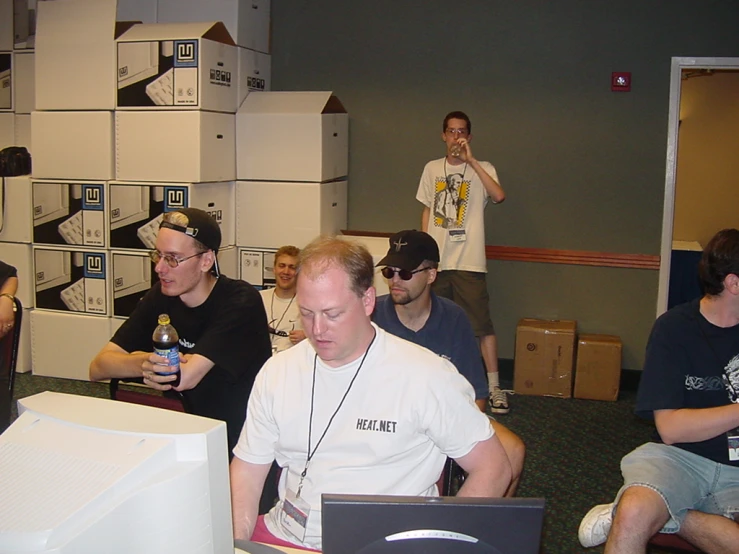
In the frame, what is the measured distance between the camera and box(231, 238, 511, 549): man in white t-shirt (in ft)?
5.74

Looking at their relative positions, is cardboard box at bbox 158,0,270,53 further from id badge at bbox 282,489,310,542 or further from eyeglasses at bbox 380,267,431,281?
id badge at bbox 282,489,310,542

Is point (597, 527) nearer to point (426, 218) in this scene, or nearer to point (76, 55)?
point (426, 218)

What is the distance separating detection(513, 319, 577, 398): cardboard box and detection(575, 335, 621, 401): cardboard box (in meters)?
0.07

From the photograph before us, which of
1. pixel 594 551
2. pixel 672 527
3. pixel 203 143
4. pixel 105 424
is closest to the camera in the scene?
pixel 105 424

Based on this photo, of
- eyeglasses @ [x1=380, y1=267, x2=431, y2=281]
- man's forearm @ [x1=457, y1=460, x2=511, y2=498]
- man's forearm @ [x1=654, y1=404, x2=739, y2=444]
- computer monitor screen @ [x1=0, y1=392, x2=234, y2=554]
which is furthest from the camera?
eyeglasses @ [x1=380, y1=267, x2=431, y2=281]

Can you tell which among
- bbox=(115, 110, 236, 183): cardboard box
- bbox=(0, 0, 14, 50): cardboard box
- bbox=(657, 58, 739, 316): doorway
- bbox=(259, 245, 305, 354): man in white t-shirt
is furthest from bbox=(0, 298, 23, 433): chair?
bbox=(657, 58, 739, 316): doorway

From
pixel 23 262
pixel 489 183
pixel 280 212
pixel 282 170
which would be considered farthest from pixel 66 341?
pixel 489 183

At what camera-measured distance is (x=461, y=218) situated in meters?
4.85

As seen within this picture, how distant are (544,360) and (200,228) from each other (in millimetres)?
3024

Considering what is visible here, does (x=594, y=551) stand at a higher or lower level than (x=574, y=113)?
lower

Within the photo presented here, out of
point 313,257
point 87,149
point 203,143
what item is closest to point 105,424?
point 313,257

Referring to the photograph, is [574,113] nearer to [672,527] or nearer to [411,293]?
[411,293]

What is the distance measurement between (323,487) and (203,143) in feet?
10.7

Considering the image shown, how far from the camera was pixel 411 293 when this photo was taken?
8.86ft
